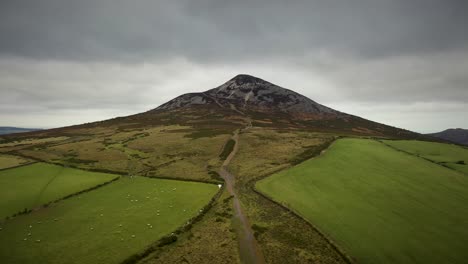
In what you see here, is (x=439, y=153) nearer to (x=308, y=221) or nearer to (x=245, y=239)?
(x=308, y=221)

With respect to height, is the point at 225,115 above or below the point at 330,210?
above

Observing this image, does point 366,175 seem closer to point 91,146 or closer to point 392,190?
point 392,190

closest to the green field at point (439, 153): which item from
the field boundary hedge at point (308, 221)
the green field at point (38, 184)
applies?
the field boundary hedge at point (308, 221)

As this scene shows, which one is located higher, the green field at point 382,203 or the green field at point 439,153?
the green field at point 439,153

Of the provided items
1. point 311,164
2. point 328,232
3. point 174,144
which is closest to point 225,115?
point 174,144

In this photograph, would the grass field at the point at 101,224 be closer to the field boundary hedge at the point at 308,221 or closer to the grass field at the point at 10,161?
the field boundary hedge at the point at 308,221

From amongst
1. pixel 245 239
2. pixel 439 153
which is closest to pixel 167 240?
pixel 245 239
